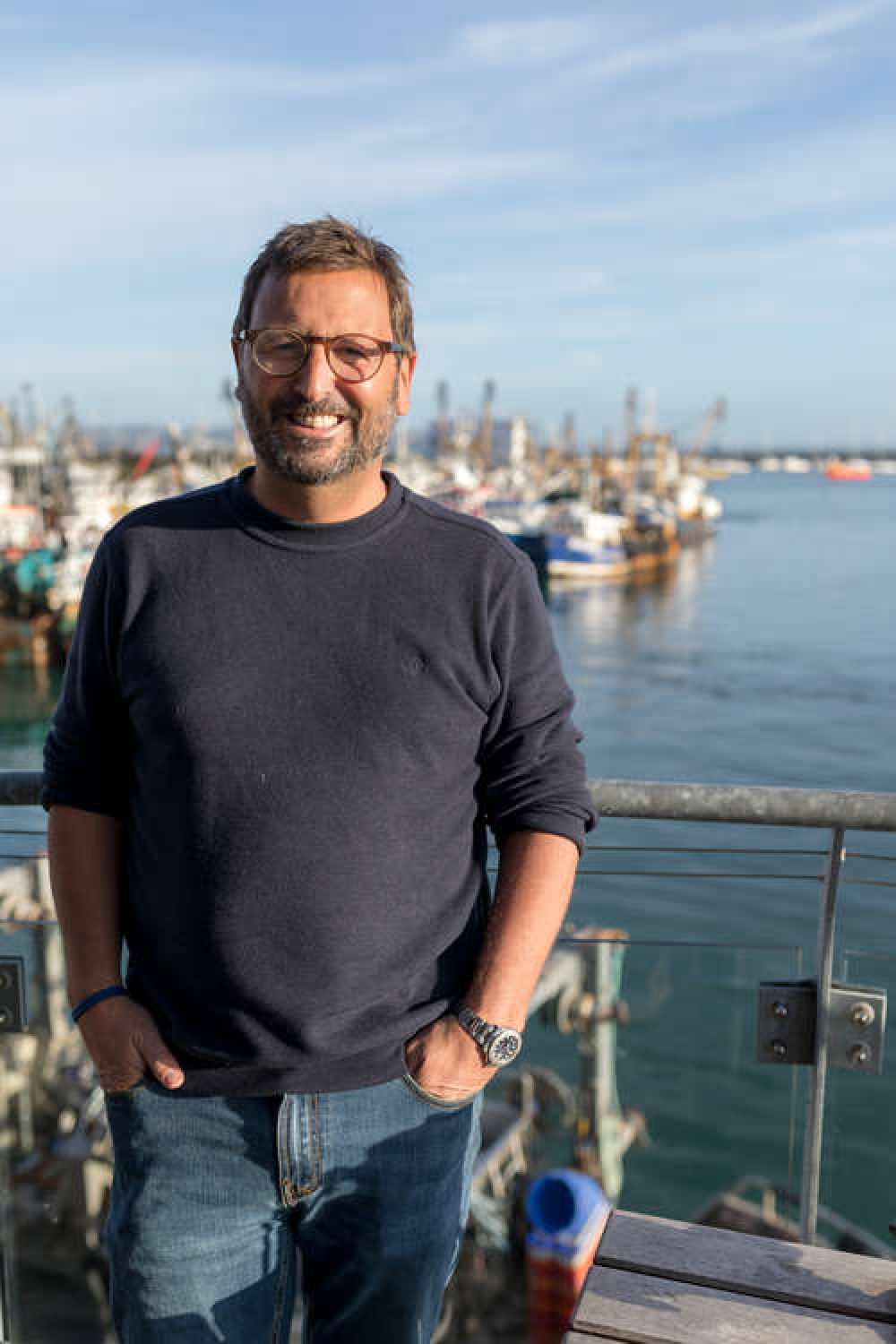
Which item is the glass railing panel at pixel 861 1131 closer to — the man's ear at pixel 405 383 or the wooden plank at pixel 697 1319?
the wooden plank at pixel 697 1319

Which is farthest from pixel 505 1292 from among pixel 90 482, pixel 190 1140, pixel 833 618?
pixel 90 482

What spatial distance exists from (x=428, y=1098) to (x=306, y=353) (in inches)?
41.3

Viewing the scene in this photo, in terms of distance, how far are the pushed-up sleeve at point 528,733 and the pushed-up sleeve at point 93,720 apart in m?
0.54

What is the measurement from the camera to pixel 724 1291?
1660 millimetres

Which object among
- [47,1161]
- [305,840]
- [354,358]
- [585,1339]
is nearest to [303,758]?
[305,840]

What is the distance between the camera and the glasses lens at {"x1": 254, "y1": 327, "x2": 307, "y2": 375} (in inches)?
70.9

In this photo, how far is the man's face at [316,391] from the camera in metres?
1.78

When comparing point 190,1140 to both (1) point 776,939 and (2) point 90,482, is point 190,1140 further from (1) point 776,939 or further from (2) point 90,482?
(2) point 90,482

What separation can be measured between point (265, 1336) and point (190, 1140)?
0.34 m

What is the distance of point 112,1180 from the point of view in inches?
74.5

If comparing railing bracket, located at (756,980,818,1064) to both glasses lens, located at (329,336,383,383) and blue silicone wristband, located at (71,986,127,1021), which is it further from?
glasses lens, located at (329,336,383,383)

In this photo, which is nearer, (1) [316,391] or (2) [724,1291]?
(2) [724,1291]

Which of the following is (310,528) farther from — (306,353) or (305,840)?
(305,840)

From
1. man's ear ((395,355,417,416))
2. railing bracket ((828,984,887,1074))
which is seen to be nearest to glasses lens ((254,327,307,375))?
man's ear ((395,355,417,416))
